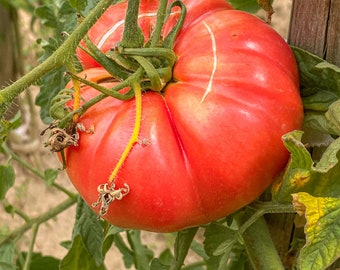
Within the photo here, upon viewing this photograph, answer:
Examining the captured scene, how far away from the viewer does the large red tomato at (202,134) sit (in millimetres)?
789

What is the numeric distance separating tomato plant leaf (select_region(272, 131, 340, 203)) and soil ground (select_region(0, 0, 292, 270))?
180 centimetres

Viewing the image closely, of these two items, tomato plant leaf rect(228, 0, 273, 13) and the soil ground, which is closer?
tomato plant leaf rect(228, 0, 273, 13)

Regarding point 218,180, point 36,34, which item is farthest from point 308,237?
point 36,34

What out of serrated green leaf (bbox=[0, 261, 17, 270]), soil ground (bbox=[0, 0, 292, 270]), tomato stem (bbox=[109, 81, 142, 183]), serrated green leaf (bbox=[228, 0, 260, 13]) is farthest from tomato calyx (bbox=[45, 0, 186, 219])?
soil ground (bbox=[0, 0, 292, 270])

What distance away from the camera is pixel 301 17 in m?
0.93

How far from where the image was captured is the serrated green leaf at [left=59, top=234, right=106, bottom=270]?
3.90 feet

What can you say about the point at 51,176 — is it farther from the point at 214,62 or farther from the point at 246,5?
the point at 214,62

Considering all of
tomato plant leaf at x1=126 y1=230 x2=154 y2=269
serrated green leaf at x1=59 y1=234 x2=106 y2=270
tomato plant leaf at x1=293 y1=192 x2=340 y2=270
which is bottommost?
tomato plant leaf at x1=126 y1=230 x2=154 y2=269

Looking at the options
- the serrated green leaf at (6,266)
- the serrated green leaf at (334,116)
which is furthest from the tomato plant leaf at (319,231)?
the serrated green leaf at (6,266)

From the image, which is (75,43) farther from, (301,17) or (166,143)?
(301,17)

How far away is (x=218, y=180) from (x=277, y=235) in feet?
0.92

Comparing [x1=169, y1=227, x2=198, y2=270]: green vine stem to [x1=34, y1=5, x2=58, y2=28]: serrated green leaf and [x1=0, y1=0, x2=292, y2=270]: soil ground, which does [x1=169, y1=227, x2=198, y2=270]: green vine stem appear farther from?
[x1=0, y1=0, x2=292, y2=270]: soil ground

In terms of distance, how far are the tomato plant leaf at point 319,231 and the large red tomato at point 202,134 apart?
86 mm

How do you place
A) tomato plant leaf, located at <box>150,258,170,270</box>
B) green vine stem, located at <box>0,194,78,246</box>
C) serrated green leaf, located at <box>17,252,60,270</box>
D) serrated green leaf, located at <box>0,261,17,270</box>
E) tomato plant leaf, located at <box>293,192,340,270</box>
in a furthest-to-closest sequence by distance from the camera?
serrated green leaf, located at <box>17,252,60,270</box> < green vine stem, located at <box>0,194,78,246</box> < serrated green leaf, located at <box>0,261,17,270</box> < tomato plant leaf, located at <box>150,258,170,270</box> < tomato plant leaf, located at <box>293,192,340,270</box>
